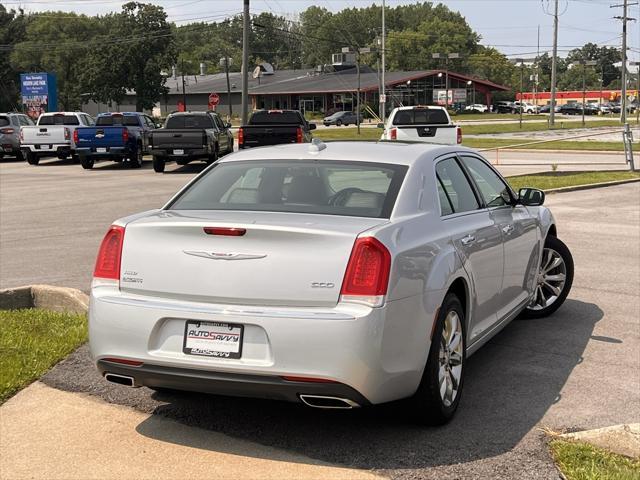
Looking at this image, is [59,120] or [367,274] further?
[59,120]

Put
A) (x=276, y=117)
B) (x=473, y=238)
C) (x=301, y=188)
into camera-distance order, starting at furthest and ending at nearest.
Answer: (x=276, y=117) < (x=473, y=238) < (x=301, y=188)

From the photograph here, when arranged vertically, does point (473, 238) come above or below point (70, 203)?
above

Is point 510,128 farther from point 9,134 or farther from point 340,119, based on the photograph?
point 9,134

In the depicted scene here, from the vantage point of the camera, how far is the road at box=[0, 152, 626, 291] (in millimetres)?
9977

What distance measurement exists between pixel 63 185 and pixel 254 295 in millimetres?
19601

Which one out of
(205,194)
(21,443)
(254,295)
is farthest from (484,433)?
(21,443)

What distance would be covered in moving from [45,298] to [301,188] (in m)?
3.63

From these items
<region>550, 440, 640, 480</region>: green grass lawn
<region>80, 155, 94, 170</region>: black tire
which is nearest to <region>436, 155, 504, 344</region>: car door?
<region>550, 440, 640, 480</region>: green grass lawn

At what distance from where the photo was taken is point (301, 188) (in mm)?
4965

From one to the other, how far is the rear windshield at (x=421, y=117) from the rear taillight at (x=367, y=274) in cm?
1950

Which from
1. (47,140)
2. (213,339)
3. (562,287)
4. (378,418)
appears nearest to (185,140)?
(47,140)

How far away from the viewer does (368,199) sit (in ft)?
15.9

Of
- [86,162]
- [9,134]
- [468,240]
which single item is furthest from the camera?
[9,134]

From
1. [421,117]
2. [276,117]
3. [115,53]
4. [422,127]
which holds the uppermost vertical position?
[115,53]
